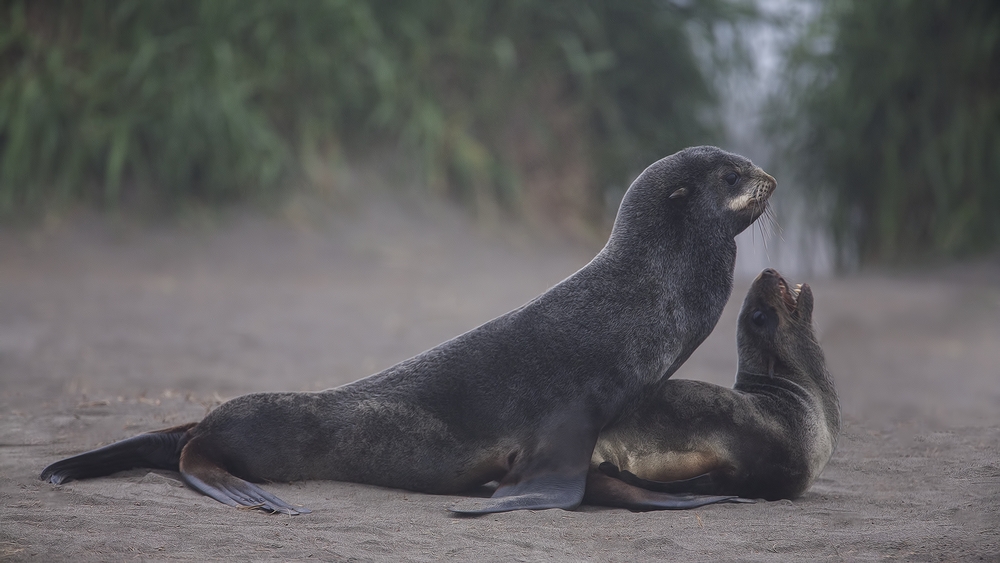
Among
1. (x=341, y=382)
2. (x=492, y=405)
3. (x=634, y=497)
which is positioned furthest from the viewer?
(x=341, y=382)

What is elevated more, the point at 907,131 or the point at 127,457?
the point at 907,131

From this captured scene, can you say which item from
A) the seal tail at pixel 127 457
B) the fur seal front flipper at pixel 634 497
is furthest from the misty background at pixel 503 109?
the fur seal front flipper at pixel 634 497

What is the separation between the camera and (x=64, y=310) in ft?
25.5

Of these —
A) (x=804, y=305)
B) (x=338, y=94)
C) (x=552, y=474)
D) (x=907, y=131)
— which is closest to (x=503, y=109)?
(x=338, y=94)

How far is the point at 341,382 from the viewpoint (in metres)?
6.13

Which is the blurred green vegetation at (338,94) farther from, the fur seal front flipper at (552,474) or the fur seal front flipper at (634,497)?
the fur seal front flipper at (634,497)

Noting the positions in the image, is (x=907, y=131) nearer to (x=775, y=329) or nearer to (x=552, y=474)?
(x=775, y=329)

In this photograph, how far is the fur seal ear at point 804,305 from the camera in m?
3.99

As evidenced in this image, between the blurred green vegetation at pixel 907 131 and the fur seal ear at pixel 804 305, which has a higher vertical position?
the blurred green vegetation at pixel 907 131

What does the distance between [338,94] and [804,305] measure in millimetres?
7235

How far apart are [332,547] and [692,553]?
38.2 inches

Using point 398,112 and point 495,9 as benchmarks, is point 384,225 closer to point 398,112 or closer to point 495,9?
point 398,112

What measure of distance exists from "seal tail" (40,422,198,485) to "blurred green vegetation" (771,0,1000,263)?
855 cm

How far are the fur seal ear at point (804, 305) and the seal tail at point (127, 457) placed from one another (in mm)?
2363
